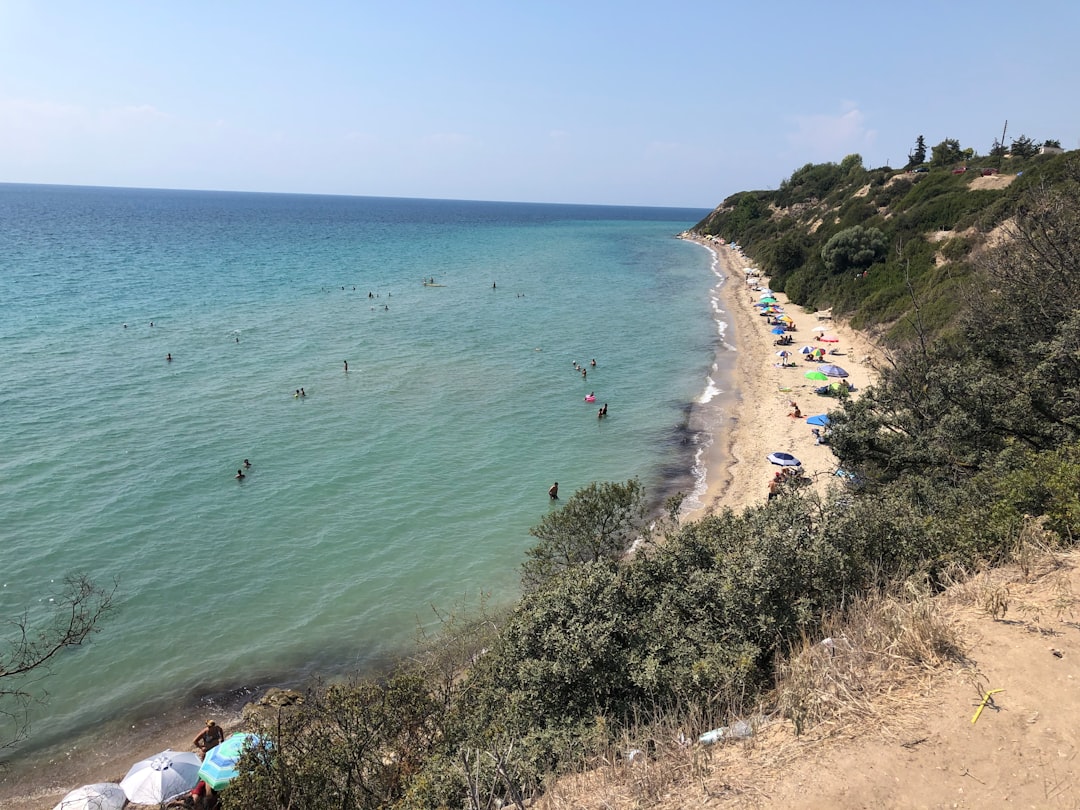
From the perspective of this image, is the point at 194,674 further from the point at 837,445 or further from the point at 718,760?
the point at 837,445

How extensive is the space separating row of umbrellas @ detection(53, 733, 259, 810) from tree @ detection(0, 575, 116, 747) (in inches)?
115

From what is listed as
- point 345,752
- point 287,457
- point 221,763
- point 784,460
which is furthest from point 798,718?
point 287,457

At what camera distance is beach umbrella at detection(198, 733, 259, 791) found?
11.7 m

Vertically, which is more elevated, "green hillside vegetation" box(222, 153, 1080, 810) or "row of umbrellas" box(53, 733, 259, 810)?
"green hillside vegetation" box(222, 153, 1080, 810)

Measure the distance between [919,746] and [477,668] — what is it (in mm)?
7198

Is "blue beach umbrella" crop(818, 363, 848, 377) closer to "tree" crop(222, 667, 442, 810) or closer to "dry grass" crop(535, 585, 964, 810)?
"dry grass" crop(535, 585, 964, 810)

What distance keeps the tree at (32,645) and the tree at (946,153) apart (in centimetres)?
9418

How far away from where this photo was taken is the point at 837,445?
15109 mm

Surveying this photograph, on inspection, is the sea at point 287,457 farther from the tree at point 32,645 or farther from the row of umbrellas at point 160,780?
the row of umbrellas at point 160,780

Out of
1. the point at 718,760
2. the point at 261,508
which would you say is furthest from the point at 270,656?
the point at 718,760

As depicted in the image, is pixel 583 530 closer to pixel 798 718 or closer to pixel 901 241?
pixel 798 718

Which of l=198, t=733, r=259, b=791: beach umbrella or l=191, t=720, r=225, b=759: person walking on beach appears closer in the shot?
l=198, t=733, r=259, b=791: beach umbrella

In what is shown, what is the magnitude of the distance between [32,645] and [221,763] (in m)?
5.05

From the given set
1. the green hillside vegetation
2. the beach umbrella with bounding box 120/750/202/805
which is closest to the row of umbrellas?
the beach umbrella with bounding box 120/750/202/805
